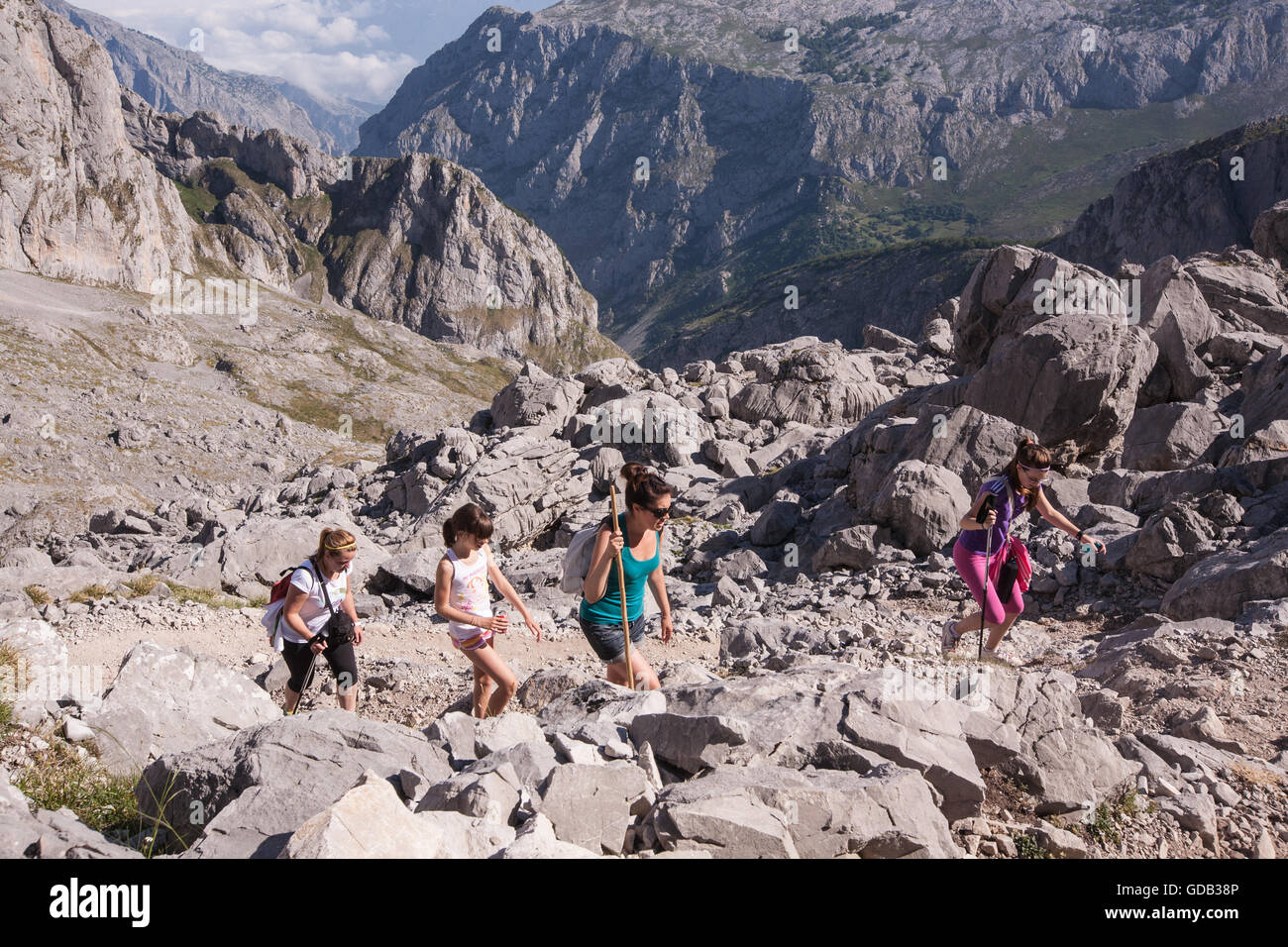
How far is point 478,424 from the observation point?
38062 millimetres

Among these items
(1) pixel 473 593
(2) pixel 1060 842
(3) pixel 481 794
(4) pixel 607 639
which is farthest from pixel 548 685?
(2) pixel 1060 842

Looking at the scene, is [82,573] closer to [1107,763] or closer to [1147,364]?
[1107,763]

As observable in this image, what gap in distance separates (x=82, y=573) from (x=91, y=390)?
250 feet

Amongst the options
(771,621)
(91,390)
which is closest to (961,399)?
(771,621)

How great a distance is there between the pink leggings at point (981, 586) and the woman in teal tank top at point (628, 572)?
4267 millimetres

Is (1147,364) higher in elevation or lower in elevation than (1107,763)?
higher

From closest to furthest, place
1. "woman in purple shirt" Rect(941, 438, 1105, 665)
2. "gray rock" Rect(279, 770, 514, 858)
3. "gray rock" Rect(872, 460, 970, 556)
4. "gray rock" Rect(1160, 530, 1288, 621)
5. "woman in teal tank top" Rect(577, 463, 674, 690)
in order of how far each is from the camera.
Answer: "gray rock" Rect(279, 770, 514, 858) < "woman in teal tank top" Rect(577, 463, 674, 690) < "woman in purple shirt" Rect(941, 438, 1105, 665) < "gray rock" Rect(1160, 530, 1288, 621) < "gray rock" Rect(872, 460, 970, 556)

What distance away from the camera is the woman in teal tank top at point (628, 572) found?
7680 millimetres

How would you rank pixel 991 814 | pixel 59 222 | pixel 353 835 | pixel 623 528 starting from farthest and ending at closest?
pixel 59 222, pixel 623 528, pixel 991 814, pixel 353 835

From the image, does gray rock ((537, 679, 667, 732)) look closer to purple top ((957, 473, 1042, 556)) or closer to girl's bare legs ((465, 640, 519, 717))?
girl's bare legs ((465, 640, 519, 717))

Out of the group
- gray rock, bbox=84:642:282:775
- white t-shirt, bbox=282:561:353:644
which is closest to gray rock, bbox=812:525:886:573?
white t-shirt, bbox=282:561:353:644

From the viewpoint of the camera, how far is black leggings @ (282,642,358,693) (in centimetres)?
867

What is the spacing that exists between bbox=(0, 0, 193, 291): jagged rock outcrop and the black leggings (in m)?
157

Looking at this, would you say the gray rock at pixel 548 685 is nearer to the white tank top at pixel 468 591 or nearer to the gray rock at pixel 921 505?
the white tank top at pixel 468 591
